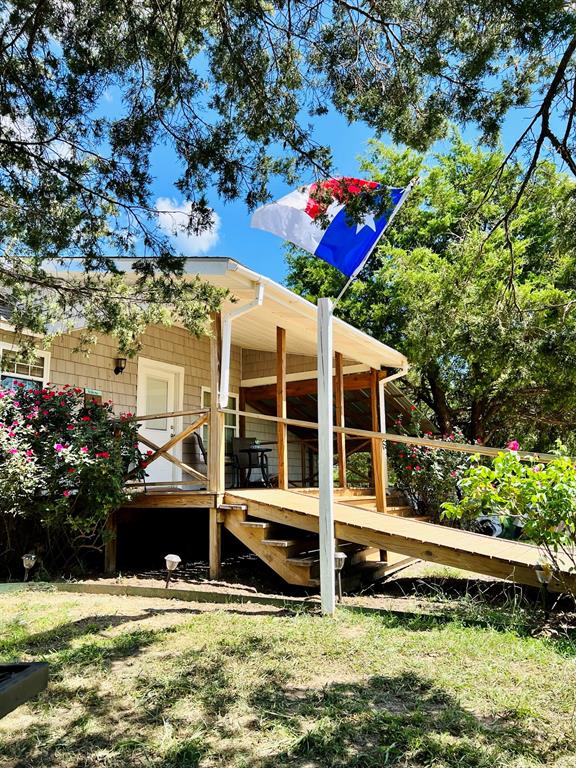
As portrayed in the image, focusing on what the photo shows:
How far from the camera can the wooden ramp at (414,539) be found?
4949 mm

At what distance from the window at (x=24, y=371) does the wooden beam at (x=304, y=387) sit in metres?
4.31

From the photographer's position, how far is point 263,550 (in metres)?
6.24

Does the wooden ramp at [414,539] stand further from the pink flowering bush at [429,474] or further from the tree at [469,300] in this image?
the pink flowering bush at [429,474]

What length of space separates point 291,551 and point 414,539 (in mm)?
1426

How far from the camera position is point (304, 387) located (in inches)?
441

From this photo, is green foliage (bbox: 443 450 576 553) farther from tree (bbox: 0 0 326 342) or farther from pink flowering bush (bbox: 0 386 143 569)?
pink flowering bush (bbox: 0 386 143 569)

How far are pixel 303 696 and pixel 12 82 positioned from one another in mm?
4713

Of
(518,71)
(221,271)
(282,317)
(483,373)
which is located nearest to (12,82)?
(221,271)

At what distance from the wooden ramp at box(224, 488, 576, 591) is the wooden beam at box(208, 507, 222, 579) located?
0.24 m

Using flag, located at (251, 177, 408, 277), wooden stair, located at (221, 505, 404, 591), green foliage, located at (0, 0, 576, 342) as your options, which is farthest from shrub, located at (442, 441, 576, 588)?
flag, located at (251, 177, 408, 277)

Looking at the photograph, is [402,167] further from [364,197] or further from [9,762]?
[9,762]

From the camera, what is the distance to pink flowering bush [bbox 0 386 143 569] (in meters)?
6.03

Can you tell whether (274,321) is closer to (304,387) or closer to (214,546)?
(304,387)

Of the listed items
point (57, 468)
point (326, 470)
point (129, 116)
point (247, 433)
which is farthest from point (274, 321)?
point (129, 116)
